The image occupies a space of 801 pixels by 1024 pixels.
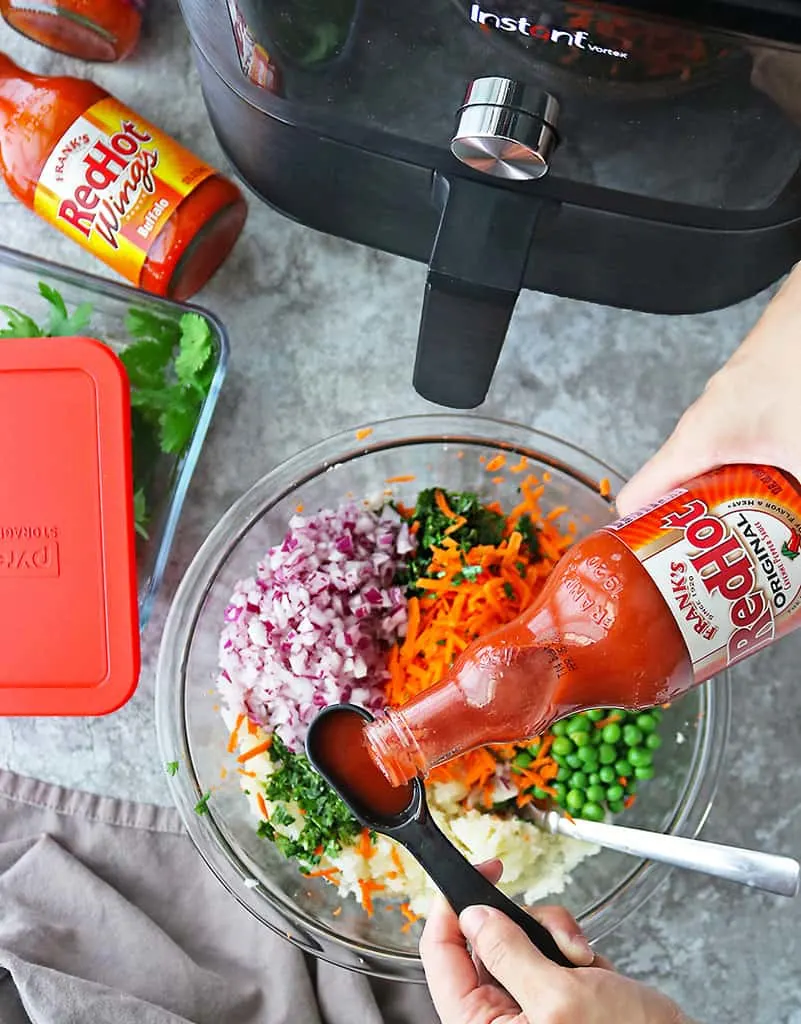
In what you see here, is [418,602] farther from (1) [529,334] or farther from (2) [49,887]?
(2) [49,887]

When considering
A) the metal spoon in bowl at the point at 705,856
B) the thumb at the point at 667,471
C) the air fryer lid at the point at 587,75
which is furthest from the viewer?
the metal spoon in bowl at the point at 705,856

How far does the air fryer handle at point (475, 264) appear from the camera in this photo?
888 millimetres

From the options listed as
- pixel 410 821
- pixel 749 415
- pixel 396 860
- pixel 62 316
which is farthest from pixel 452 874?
pixel 62 316

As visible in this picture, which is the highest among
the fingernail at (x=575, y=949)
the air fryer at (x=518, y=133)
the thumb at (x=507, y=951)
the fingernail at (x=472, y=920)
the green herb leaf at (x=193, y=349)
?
the air fryer at (x=518, y=133)

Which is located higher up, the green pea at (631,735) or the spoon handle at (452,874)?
the spoon handle at (452,874)

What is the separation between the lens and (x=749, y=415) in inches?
38.1

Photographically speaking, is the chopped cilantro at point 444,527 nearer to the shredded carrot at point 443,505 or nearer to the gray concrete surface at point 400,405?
the shredded carrot at point 443,505

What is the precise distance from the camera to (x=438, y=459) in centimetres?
134

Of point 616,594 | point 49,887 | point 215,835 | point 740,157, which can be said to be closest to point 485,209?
point 740,157

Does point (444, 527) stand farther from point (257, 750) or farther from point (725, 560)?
point (725, 560)

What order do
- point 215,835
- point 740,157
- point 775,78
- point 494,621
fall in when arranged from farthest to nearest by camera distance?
point 215,835 < point 494,621 < point 740,157 < point 775,78

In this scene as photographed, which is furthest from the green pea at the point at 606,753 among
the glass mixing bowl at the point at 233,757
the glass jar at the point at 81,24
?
the glass jar at the point at 81,24

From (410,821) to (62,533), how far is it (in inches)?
21.1

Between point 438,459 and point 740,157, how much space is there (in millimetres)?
574
